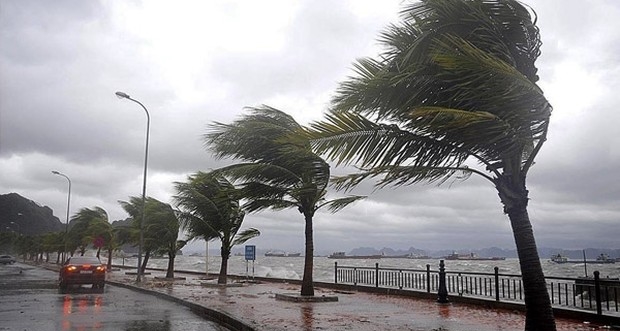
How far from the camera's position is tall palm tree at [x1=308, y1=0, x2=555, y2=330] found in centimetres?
746

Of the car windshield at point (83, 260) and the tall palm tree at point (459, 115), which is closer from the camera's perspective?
the tall palm tree at point (459, 115)

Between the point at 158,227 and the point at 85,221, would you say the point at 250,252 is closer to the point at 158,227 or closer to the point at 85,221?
the point at 158,227

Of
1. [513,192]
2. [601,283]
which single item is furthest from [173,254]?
[513,192]

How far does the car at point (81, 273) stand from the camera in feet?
81.0

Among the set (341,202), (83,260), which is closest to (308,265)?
(341,202)

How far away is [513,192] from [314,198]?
32.5 ft

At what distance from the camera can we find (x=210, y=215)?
25.5 m

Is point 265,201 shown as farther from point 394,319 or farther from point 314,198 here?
point 394,319

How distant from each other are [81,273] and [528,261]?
21.8 m

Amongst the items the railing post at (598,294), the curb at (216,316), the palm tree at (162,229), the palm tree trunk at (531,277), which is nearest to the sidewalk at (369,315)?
the curb at (216,316)

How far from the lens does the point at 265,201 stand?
17703 mm

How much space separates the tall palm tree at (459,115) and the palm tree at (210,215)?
1671cm

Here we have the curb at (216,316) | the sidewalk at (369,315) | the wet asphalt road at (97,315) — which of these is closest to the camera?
the sidewalk at (369,315)

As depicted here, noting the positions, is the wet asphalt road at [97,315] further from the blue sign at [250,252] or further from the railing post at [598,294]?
the blue sign at [250,252]
